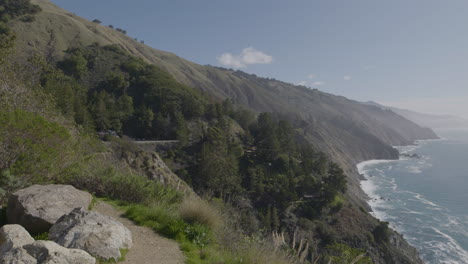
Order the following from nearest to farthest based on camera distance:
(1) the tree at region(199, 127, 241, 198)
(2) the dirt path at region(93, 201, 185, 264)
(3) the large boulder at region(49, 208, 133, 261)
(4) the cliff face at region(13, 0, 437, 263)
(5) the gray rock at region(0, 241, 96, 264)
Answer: (5) the gray rock at region(0, 241, 96, 264) < (3) the large boulder at region(49, 208, 133, 261) < (2) the dirt path at region(93, 201, 185, 264) < (1) the tree at region(199, 127, 241, 198) < (4) the cliff face at region(13, 0, 437, 263)

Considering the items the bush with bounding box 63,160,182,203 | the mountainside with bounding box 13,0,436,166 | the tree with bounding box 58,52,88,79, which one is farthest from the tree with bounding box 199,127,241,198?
the tree with bounding box 58,52,88,79

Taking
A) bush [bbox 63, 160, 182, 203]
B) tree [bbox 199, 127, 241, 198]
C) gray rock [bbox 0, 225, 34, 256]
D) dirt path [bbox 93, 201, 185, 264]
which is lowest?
tree [bbox 199, 127, 241, 198]

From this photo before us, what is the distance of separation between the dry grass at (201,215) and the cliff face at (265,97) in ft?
67.7

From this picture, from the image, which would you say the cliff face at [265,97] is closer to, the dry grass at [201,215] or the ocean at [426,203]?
the ocean at [426,203]

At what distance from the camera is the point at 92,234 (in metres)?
4.77

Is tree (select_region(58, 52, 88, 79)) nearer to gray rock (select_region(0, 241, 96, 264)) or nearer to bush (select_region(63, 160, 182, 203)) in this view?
bush (select_region(63, 160, 182, 203))

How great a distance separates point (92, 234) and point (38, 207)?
5.45 feet

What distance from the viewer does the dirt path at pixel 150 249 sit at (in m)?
5.19

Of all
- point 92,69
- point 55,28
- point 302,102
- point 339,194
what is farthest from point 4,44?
point 302,102

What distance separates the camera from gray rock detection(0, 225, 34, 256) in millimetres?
3837

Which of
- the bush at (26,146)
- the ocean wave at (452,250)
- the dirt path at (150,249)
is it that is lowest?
the ocean wave at (452,250)

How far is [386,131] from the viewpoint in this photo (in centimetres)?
16100

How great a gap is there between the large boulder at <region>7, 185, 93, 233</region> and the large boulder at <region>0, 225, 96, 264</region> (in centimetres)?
124

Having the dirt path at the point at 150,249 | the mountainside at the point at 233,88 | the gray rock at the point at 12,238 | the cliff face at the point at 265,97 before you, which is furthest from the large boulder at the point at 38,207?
the mountainside at the point at 233,88
